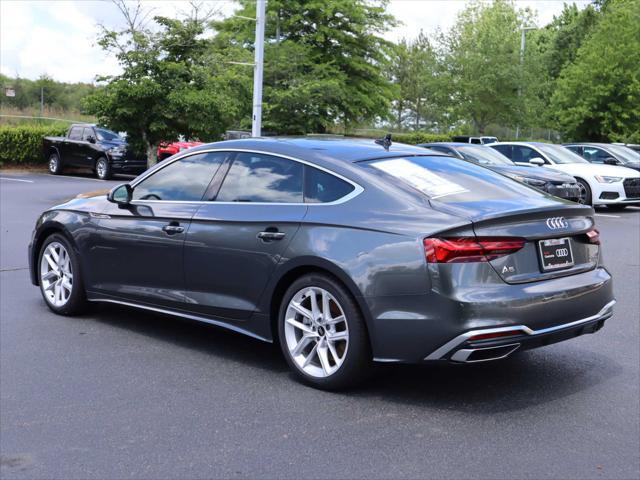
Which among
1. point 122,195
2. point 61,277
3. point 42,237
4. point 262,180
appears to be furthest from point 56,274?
point 262,180

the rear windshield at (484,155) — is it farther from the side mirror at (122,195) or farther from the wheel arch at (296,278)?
the wheel arch at (296,278)

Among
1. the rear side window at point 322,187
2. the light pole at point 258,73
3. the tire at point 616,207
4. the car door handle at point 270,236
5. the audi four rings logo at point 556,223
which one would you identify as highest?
the light pole at point 258,73

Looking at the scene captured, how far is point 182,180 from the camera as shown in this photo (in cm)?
616

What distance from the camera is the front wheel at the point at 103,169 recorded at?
25.9m

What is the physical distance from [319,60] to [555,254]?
4072 cm

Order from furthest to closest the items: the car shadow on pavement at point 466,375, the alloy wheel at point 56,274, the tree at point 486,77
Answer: the tree at point 486,77, the alloy wheel at point 56,274, the car shadow on pavement at point 466,375

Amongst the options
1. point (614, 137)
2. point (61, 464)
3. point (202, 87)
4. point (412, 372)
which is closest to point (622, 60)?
point (614, 137)

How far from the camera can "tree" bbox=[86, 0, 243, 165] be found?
2164cm

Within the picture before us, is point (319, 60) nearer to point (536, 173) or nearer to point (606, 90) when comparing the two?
point (606, 90)

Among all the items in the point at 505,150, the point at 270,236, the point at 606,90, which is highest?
the point at 606,90

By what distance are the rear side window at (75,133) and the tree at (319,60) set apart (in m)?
12.9

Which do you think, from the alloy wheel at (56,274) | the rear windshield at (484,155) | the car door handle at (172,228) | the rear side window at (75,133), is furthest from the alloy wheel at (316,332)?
the rear side window at (75,133)

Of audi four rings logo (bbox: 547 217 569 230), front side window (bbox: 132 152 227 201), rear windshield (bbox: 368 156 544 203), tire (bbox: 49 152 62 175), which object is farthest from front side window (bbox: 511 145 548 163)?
tire (bbox: 49 152 62 175)

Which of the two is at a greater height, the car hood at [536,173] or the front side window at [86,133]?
the front side window at [86,133]
